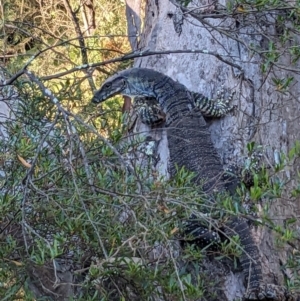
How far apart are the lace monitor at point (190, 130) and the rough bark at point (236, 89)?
0.25 feet

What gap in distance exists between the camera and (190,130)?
3570mm

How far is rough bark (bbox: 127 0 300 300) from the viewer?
3.53 meters

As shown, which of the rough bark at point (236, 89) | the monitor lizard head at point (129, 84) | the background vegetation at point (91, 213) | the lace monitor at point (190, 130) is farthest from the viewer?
the monitor lizard head at point (129, 84)

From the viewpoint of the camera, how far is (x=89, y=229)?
6.93 ft

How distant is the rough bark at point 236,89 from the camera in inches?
139

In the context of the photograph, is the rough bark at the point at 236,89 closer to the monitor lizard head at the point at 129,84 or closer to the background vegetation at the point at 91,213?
the monitor lizard head at the point at 129,84

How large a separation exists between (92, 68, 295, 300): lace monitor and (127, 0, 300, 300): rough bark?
3.0 inches

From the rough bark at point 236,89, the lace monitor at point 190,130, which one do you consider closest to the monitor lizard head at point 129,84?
the lace monitor at point 190,130

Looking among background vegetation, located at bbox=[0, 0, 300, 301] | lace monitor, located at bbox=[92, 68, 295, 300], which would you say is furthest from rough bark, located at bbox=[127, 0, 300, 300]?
background vegetation, located at bbox=[0, 0, 300, 301]

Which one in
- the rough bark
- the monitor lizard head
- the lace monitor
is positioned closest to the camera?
the lace monitor

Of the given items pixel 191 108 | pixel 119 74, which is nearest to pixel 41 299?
pixel 191 108

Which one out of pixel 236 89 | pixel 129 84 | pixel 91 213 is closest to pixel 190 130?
pixel 236 89

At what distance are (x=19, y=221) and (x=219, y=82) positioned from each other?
193cm

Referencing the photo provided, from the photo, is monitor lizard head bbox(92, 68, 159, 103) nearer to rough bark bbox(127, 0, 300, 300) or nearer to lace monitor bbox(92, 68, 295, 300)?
lace monitor bbox(92, 68, 295, 300)
